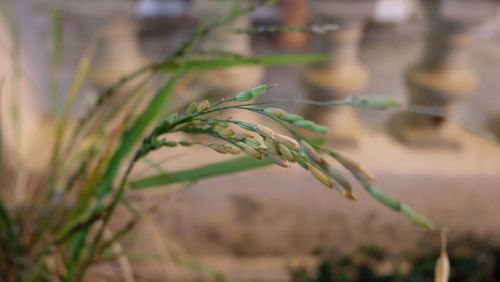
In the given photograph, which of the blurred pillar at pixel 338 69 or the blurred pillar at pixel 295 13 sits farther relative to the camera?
the blurred pillar at pixel 295 13

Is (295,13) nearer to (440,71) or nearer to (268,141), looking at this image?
(440,71)

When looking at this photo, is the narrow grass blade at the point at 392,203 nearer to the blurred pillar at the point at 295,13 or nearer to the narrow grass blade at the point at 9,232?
the narrow grass blade at the point at 9,232

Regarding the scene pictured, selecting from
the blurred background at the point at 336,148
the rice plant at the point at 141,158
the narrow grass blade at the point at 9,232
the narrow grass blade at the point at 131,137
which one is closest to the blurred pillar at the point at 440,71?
the blurred background at the point at 336,148

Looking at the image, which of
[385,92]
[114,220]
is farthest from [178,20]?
[114,220]

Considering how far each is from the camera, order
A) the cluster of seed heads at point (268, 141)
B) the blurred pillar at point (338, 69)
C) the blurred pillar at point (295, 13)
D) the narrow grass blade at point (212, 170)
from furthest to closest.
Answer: the blurred pillar at point (295, 13) < the blurred pillar at point (338, 69) < the narrow grass blade at point (212, 170) < the cluster of seed heads at point (268, 141)

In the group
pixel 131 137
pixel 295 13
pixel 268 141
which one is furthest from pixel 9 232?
pixel 295 13

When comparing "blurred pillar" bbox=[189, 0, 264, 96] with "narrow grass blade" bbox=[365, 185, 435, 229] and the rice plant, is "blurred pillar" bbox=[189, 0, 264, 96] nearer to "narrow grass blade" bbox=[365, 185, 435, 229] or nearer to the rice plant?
the rice plant
